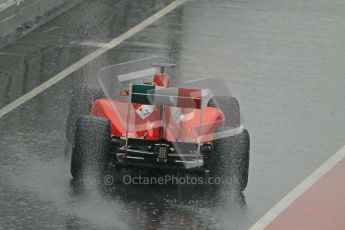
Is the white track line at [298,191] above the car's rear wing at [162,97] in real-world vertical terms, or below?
below

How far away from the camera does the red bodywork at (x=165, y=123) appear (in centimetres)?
1534

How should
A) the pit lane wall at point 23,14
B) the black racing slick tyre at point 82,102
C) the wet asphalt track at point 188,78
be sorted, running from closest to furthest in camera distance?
1. the wet asphalt track at point 188,78
2. the black racing slick tyre at point 82,102
3. the pit lane wall at point 23,14

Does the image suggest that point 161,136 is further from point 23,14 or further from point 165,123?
point 23,14

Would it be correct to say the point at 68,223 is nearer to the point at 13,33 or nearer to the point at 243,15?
the point at 13,33

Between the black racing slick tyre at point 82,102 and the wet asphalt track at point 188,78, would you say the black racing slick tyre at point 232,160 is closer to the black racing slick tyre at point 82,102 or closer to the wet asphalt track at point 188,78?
the wet asphalt track at point 188,78

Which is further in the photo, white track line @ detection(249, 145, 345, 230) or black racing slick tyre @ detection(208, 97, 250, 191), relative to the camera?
black racing slick tyre @ detection(208, 97, 250, 191)

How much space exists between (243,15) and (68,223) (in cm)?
931

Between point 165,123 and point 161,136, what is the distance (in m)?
0.17

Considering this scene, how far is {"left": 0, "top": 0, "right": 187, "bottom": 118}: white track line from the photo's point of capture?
18609 mm

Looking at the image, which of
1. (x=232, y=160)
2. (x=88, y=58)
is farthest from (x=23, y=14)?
(x=232, y=160)

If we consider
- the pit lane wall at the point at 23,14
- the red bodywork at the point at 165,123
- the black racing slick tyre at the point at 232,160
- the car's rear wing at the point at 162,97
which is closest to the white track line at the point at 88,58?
the pit lane wall at the point at 23,14

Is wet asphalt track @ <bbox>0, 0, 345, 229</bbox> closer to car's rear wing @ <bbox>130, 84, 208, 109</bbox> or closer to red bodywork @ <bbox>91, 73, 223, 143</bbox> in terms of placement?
red bodywork @ <bbox>91, 73, 223, 143</bbox>

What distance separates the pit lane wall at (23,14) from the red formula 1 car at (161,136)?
5.37m

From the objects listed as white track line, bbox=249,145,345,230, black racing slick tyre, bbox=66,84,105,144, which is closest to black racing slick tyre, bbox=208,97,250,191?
white track line, bbox=249,145,345,230
